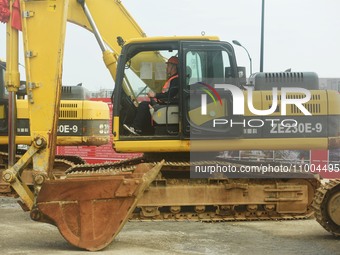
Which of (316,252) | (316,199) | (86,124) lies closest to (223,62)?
Answer: (316,199)

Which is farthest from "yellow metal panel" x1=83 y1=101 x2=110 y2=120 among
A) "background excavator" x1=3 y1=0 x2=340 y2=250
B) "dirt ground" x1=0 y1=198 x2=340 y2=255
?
"dirt ground" x1=0 y1=198 x2=340 y2=255

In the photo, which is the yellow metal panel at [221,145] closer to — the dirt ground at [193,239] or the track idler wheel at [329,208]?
the track idler wheel at [329,208]

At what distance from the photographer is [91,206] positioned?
965 centimetres

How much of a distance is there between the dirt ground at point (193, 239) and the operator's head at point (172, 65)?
249 centimetres

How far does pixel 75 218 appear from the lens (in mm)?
9672

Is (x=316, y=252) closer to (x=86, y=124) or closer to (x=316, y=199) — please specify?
(x=316, y=199)

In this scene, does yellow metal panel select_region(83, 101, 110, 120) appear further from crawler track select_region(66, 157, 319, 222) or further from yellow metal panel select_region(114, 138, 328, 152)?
yellow metal panel select_region(114, 138, 328, 152)

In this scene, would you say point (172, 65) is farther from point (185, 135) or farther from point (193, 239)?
point (193, 239)

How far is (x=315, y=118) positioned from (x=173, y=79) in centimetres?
240

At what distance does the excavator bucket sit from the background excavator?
13 mm

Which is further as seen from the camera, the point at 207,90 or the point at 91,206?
the point at 207,90

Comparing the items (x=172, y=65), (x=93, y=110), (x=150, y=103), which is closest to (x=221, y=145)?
(x=150, y=103)

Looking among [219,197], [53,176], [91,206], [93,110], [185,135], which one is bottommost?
[219,197]

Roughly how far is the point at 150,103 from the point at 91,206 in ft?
7.87
